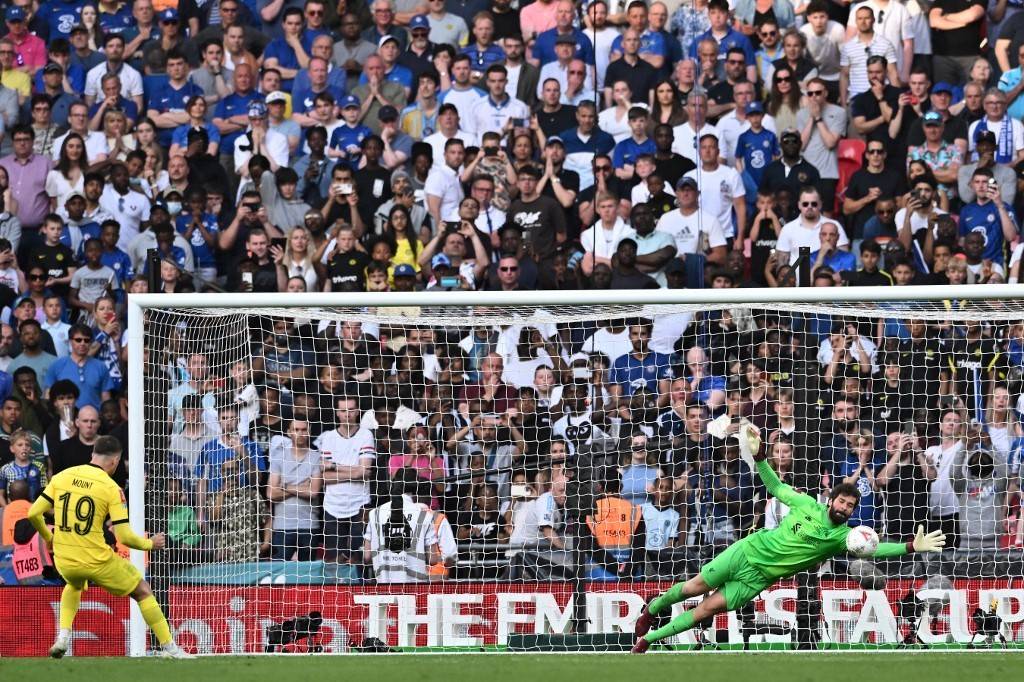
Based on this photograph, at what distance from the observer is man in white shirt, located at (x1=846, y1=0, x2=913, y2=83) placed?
12984mm

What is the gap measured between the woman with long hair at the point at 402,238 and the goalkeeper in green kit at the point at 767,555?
15.1ft

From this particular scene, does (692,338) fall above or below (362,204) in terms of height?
below

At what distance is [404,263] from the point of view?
492 inches

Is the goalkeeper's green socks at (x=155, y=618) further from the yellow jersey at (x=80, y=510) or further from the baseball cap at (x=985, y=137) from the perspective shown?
the baseball cap at (x=985, y=137)

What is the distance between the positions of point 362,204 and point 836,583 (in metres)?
5.65

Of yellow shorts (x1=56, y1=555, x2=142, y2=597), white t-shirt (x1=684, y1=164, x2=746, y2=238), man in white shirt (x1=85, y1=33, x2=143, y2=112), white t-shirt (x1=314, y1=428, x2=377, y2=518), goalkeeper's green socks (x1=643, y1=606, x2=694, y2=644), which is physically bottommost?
goalkeeper's green socks (x1=643, y1=606, x2=694, y2=644)

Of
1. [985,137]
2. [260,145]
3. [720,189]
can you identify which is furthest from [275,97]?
[985,137]

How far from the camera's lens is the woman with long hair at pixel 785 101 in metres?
12.8

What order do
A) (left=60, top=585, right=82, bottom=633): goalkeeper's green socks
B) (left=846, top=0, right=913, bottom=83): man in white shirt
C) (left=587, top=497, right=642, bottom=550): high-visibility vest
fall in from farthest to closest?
(left=846, top=0, right=913, bottom=83): man in white shirt
(left=587, top=497, right=642, bottom=550): high-visibility vest
(left=60, top=585, right=82, bottom=633): goalkeeper's green socks

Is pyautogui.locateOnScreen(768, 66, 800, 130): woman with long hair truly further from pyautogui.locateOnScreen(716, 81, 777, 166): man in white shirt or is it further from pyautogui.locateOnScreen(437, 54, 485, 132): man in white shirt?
pyautogui.locateOnScreen(437, 54, 485, 132): man in white shirt

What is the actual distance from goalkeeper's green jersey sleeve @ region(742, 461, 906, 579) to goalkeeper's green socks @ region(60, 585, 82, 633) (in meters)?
4.51

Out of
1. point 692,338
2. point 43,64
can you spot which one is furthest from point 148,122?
point 692,338

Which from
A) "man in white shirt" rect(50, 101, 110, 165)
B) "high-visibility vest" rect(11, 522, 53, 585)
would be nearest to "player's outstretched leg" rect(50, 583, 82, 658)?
"high-visibility vest" rect(11, 522, 53, 585)

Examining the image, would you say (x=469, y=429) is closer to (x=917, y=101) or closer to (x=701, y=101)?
(x=701, y=101)
